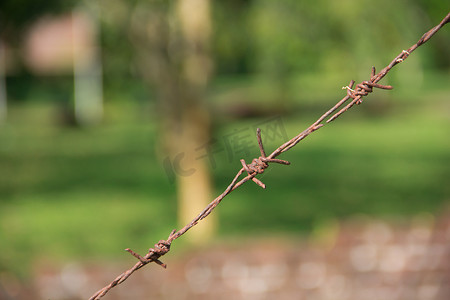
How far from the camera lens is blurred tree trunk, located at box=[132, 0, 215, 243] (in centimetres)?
570

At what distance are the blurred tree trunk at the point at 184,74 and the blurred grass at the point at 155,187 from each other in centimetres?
42

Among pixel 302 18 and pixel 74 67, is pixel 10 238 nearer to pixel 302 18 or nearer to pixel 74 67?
pixel 302 18

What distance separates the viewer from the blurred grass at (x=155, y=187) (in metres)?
6.92

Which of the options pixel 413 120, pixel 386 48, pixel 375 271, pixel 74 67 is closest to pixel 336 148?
pixel 413 120

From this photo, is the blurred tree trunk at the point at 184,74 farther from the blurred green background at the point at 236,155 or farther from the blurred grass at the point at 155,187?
the blurred grass at the point at 155,187

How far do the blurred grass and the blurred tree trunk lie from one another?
1.39 ft

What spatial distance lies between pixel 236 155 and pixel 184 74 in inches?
133

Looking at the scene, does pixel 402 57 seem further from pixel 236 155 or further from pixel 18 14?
pixel 18 14

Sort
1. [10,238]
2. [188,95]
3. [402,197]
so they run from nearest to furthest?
[188,95]
[10,238]
[402,197]

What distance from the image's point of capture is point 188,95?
5758mm

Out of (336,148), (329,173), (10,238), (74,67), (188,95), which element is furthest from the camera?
(74,67)

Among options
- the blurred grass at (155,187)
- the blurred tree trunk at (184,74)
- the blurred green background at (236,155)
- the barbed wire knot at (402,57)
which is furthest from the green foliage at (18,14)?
the barbed wire knot at (402,57)

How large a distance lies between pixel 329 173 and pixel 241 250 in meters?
7.88

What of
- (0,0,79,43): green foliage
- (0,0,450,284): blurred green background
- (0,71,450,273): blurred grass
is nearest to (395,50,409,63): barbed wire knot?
(0,0,450,284): blurred green background
